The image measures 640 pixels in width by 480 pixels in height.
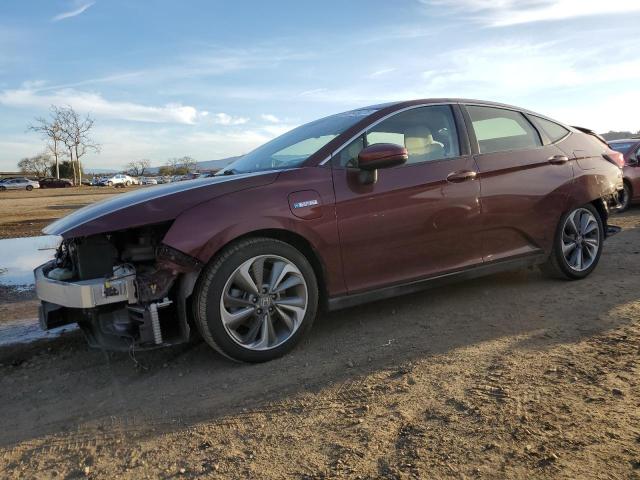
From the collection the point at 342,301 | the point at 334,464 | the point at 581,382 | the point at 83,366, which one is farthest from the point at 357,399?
the point at 83,366

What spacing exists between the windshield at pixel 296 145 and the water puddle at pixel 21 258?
1619mm

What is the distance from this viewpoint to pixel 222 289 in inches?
122

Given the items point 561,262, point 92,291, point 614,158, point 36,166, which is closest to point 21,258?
point 92,291

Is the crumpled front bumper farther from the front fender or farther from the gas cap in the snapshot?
the gas cap

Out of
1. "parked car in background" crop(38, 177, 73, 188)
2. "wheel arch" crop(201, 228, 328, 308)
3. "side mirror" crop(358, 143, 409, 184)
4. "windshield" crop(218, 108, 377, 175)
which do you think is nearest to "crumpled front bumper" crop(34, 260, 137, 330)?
"wheel arch" crop(201, 228, 328, 308)

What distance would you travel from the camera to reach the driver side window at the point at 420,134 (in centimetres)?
386

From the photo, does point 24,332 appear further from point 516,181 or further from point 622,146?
point 622,146

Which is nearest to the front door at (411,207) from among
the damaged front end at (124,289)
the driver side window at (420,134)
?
the driver side window at (420,134)

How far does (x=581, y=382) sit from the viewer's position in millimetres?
2725

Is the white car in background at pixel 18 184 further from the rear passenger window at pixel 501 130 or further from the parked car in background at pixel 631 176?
the rear passenger window at pixel 501 130

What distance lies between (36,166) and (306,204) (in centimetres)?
10411

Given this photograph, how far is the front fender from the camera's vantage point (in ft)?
9.94

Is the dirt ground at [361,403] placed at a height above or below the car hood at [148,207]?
below

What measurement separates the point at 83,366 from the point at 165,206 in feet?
4.21
